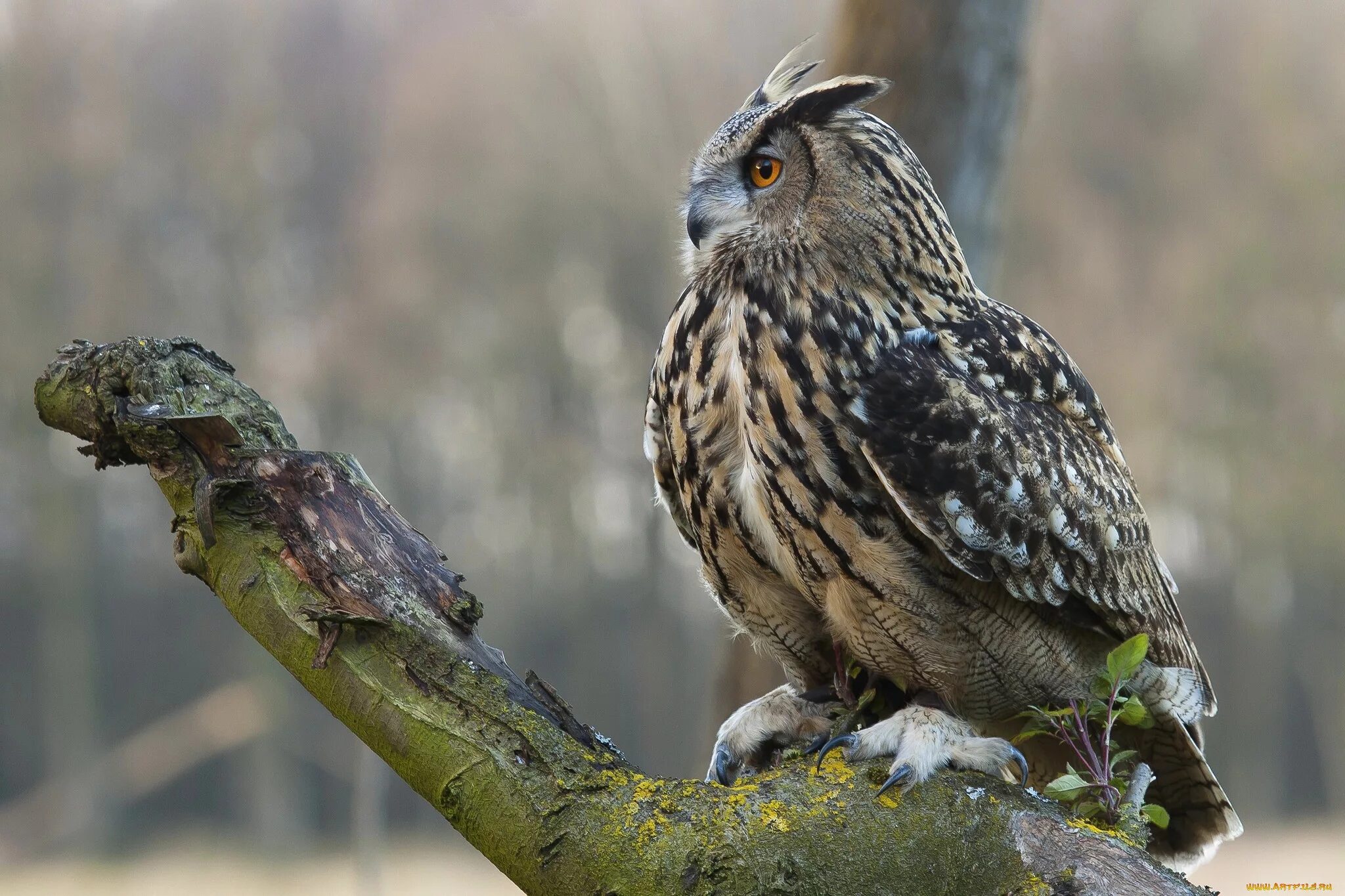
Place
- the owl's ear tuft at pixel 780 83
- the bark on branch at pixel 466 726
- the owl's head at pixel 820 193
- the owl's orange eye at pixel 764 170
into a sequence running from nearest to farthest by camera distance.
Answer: the bark on branch at pixel 466 726 < the owl's head at pixel 820 193 < the owl's orange eye at pixel 764 170 < the owl's ear tuft at pixel 780 83

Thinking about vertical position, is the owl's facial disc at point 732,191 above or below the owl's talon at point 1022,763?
above

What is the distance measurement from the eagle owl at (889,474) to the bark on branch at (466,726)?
13cm

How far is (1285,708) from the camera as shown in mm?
9516

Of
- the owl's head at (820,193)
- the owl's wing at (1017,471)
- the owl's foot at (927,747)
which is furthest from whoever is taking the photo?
the owl's head at (820,193)

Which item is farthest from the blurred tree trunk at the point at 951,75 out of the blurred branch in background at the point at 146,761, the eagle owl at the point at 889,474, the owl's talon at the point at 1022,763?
the blurred branch in background at the point at 146,761

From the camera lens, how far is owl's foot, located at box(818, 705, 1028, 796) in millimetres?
1388

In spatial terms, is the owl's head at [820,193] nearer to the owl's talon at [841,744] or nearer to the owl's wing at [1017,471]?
the owl's wing at [1017,471]

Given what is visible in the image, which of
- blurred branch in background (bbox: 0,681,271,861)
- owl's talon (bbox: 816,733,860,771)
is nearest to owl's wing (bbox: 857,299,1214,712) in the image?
owl's talon (bbox: 816,733,860,771)

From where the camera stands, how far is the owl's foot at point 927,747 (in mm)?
1388

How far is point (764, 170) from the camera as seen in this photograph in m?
1.79

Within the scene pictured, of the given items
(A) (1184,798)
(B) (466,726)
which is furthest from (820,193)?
(A) (1184,798)

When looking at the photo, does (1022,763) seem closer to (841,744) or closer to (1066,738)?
(1066,738)

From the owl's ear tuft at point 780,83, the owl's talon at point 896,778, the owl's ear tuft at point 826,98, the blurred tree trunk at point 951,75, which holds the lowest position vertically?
the owl's talon at point 896,778

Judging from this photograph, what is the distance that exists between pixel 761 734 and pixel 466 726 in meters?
0.62
